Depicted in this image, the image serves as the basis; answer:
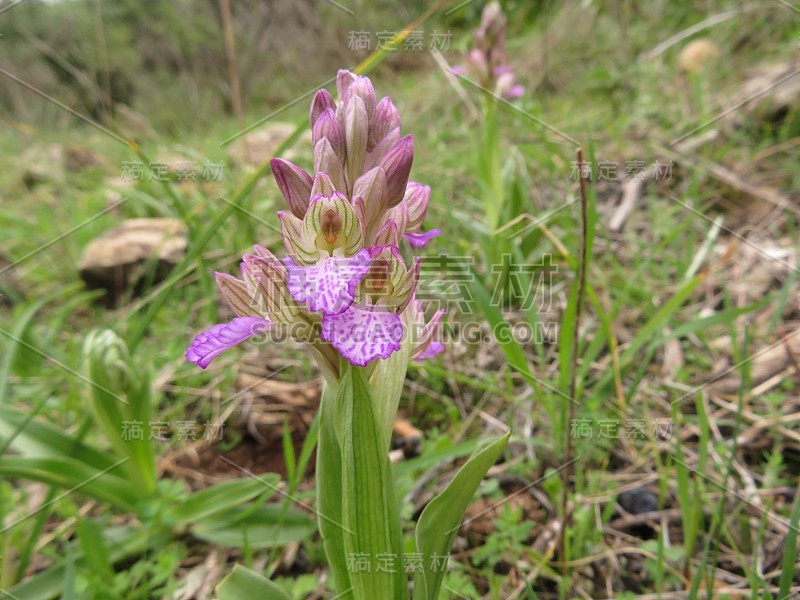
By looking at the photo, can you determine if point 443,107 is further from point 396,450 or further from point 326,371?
point 326,371

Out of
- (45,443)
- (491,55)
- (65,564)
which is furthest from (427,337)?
(491,55)

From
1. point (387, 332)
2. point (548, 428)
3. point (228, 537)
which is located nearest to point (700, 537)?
point (548, 428)

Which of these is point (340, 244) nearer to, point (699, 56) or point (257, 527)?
point (257, 527)

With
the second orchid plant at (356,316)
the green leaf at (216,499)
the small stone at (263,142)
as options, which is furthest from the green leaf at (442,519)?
the small stone at (263,142)

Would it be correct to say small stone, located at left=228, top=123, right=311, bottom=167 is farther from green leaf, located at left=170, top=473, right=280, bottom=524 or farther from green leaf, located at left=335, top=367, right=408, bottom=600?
green leaf, located at left=335, top=367, right=408, bottom=600

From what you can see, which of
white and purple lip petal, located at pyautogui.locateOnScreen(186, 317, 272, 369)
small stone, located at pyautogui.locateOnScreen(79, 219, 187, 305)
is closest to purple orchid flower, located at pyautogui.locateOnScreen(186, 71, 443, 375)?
white and purple lip petal, located at pyautogui.locateOnScreen(186, 317, 272, 369)

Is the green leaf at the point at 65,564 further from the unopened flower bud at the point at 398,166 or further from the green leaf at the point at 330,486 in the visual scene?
the unopened flower bud at the point at 398,166
